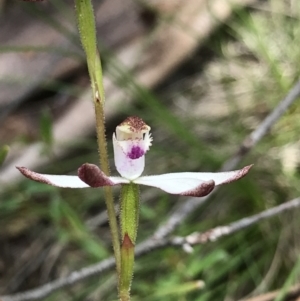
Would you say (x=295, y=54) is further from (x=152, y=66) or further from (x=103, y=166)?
(x=103, y=166)

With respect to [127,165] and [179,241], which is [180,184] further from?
[179,241]

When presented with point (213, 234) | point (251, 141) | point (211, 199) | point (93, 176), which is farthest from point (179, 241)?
point (211, 199)

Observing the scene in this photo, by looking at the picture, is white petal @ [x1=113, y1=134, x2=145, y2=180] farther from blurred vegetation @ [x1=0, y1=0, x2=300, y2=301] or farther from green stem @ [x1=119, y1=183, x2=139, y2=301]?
blurred vegetation @ [x1=0, y1=0, x2=300, y2=301]

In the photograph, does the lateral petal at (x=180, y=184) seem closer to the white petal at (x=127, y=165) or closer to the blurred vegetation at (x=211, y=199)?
the white petal at (x=127, y=165)

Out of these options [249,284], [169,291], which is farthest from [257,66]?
[169,291]

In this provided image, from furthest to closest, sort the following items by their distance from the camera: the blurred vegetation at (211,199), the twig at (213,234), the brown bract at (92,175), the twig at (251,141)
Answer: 1. the blurred vegetation at (211,199)
2. the twig at (251,141)
3. the twig at (213,234)
4. the brown bract at (92,175)

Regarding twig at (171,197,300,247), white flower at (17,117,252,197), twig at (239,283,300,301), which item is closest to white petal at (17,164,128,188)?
white flower at (17,117,252,197)

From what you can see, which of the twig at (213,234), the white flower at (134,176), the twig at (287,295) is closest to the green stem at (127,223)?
the white flower at (134,176)
